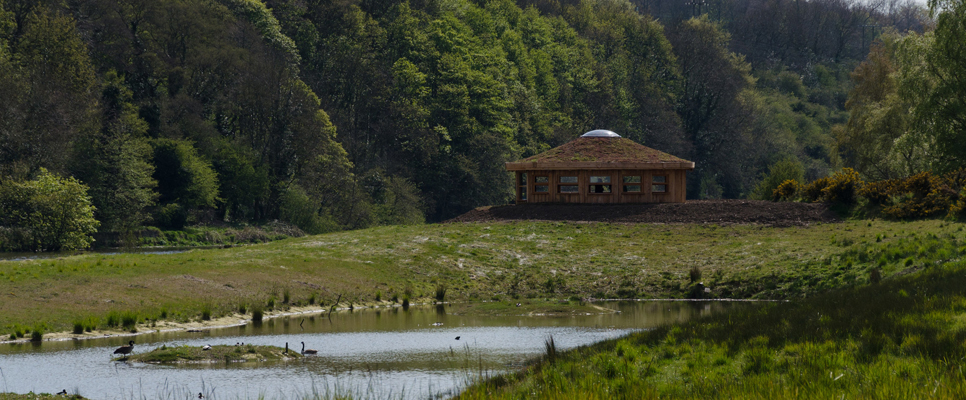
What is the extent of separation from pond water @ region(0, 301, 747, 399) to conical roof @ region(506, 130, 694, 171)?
19.1 m

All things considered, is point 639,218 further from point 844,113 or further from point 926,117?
point 844,113

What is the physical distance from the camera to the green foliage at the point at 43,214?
5634cm

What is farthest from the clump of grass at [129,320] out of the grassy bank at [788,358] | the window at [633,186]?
the window at [633,186]

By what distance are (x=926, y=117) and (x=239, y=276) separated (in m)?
33.0

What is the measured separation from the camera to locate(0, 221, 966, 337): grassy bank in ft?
91.3

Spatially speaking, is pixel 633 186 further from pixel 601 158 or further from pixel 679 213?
pixel 679 213

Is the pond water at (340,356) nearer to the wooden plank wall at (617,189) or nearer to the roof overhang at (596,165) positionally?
the roof overhang at (596,165)

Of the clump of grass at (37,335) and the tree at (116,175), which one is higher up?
the tree at (116,175)

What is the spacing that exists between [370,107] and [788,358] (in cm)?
8260

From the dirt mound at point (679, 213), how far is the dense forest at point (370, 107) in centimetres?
A: 668

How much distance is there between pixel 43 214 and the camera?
56.6m

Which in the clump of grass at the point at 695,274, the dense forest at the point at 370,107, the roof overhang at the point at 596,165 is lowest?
the clump of grass at the point at 695,274

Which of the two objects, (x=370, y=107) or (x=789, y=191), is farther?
(x=370, y=107)

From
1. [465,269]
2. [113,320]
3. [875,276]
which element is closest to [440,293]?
[465,269]
